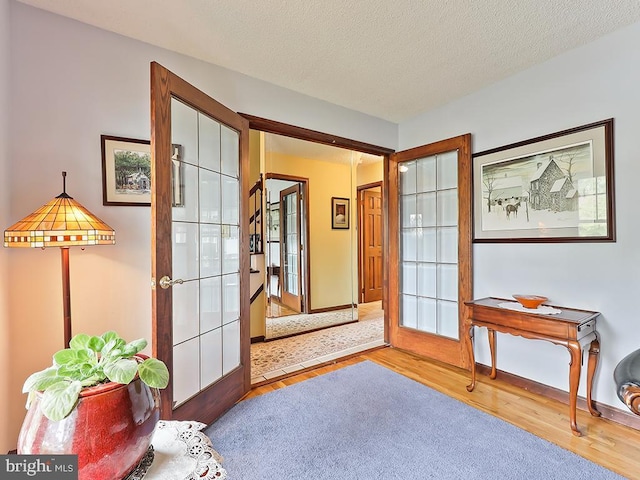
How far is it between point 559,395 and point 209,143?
3216 mm

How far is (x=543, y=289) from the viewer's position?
242 cm

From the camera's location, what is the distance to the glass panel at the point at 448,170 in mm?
3037

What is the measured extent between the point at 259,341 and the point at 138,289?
2.09m

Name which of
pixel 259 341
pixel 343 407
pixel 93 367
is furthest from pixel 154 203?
pixel 259 341

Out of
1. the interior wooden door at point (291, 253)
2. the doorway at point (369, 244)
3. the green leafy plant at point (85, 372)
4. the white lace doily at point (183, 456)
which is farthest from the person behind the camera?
the doorway at point (369, 244)

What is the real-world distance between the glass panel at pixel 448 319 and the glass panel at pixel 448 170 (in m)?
1.21

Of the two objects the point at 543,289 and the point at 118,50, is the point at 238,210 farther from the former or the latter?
the point at 543,289

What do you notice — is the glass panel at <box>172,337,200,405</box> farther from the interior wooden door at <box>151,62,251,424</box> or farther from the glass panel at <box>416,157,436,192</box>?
the glass panel at <box>416,157,436,192</box>

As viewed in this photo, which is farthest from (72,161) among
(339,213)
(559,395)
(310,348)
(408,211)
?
(339,213)

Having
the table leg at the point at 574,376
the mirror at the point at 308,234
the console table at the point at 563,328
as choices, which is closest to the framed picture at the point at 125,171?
the mirror at the point at 308,234

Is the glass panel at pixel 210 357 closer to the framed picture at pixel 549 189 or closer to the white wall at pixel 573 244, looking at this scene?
the white wall at pixel 573 244

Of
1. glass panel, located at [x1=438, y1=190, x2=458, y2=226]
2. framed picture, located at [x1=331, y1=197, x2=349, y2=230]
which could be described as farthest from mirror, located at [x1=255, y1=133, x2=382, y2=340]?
glass panel, located at [x1=438, y1=190, x2=458, y2=226]

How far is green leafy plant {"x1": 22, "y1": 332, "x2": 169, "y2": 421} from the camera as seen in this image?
64 centimetres

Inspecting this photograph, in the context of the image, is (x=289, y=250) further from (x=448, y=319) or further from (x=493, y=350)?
(x=493, y=350)
